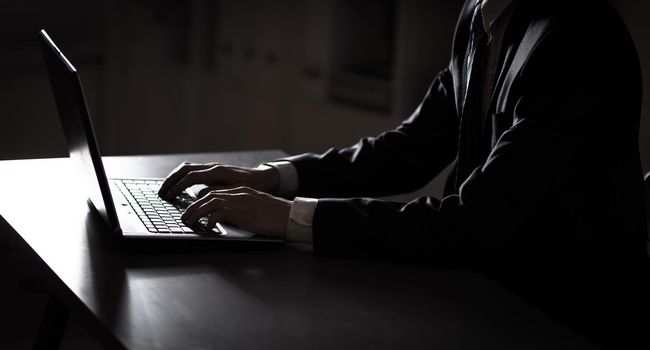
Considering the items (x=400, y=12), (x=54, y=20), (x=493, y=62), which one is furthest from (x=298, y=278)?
(x=54, y=20)

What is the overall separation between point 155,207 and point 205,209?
0.49ft

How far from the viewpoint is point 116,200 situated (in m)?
1.47

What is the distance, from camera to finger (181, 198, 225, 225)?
52.5 inches

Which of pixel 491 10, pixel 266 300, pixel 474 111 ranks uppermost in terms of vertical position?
pixel 491 10

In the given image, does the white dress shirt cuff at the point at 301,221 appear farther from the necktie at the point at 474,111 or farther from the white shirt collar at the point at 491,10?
the white shirt collar at the point at 491,10

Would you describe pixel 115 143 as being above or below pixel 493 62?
below

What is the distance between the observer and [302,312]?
110 cm

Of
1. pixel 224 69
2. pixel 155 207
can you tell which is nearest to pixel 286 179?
pixel 155 207

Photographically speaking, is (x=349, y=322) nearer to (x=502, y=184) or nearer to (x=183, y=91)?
(x=502, y=184)

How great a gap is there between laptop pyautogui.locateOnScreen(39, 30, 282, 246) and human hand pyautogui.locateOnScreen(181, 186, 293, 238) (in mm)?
14

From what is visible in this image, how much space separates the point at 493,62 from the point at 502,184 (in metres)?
0.33

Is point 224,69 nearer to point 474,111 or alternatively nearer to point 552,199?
point 474,111

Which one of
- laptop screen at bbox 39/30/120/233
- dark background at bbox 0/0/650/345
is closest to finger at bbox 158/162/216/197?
laptop screen at bbox 39/30/120/233

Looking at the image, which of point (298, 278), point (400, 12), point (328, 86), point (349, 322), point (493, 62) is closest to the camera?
point (349, 322)
